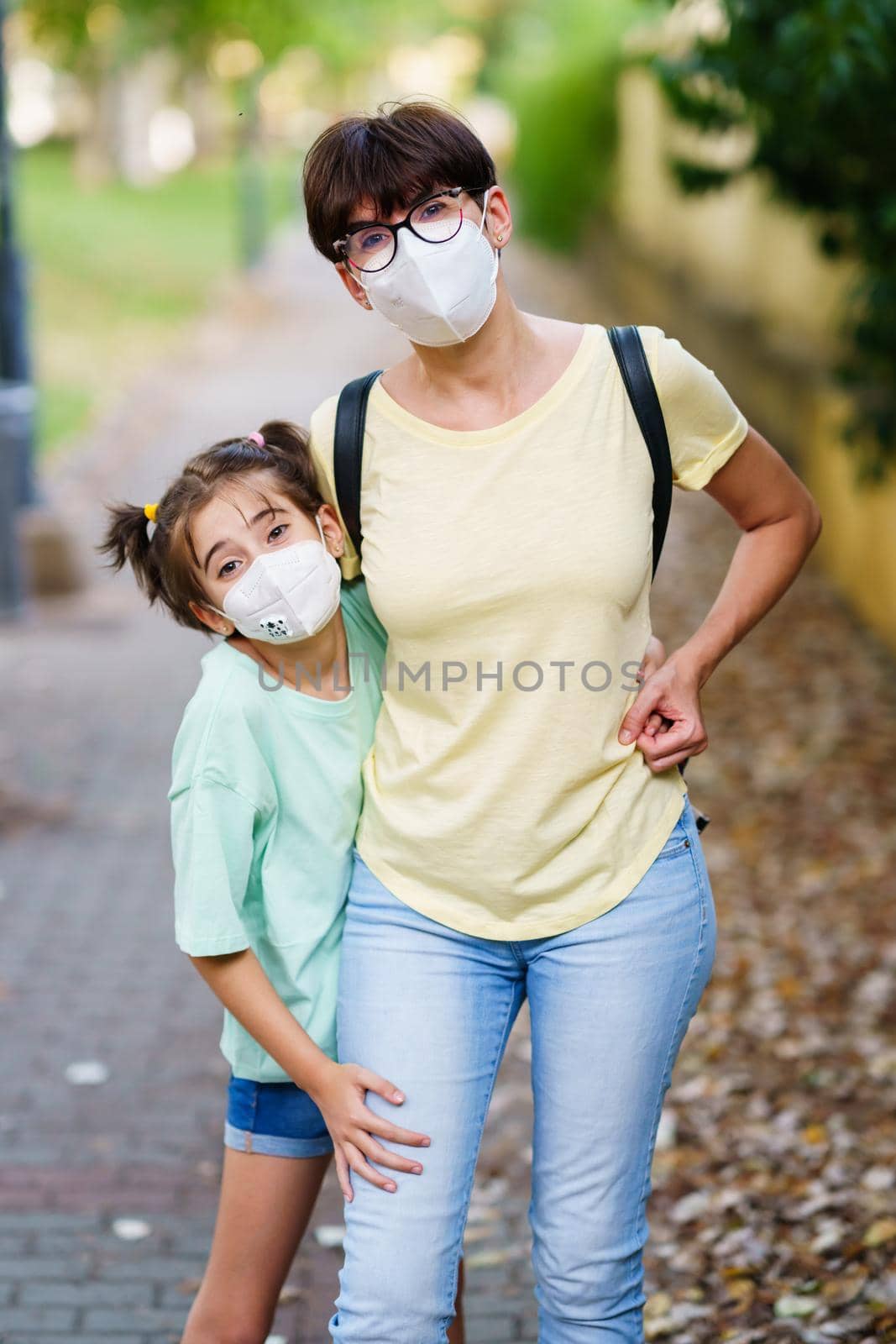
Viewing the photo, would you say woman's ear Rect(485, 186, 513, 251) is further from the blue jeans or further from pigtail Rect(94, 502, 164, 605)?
the blue jeans

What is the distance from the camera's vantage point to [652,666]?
103 inches

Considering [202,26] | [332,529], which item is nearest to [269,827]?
[332,529]

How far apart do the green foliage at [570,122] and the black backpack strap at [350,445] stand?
740 inches

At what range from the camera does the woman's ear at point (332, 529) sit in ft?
8.60

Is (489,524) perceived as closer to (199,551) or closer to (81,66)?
(199,551)

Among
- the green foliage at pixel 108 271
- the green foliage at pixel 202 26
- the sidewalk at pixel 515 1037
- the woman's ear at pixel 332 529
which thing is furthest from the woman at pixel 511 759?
the green foliage at pixel 202 26

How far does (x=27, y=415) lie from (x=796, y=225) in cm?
541

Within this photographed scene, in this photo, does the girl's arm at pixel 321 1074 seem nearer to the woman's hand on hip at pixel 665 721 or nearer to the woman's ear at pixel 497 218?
the woman's hand on hip at pixel 665 721

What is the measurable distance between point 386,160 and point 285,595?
25.1 inches

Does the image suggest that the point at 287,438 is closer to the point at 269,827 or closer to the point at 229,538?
the point at 229,538

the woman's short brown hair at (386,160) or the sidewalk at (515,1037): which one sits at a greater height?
the woman's short brown hair at (386,160)

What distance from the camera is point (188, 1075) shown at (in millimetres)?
4859

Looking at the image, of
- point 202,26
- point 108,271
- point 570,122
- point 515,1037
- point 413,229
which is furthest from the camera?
point 108,271

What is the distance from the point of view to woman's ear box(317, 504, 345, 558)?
262 cm
